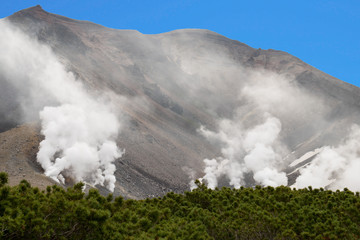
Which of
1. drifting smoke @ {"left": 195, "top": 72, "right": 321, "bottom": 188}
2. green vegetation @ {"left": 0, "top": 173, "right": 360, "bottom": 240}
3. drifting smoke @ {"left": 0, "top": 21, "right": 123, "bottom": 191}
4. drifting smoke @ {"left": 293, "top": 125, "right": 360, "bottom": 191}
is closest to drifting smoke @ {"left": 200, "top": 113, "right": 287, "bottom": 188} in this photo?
drifting smoke @ {"left": 195, "top": 72, "right": 321, "bottom": 188}

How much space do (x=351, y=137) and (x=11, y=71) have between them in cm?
11754

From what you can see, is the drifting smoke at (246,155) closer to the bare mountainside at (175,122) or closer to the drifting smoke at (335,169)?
the bare mountainside at (175,122)

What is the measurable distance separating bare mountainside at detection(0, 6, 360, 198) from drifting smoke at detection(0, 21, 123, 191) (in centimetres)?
96

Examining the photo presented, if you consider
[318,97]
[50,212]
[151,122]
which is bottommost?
[50,212]

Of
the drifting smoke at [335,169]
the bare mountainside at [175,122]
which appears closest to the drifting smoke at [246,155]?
the bare mountainside at [175,122]

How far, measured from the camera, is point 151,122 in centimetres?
13612

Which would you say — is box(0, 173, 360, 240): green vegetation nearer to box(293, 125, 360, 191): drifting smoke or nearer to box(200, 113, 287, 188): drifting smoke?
box(293, 125, 360, 191): drifting smoke

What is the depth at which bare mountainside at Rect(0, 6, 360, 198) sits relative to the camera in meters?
84.5

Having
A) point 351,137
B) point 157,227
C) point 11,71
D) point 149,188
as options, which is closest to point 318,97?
point 351,137

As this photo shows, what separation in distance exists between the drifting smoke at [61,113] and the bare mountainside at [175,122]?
96 centimetres

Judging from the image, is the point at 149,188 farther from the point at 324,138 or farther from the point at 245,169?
the point at 324,138

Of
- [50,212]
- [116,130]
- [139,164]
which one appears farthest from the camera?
[116,130]

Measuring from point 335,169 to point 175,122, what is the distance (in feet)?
211

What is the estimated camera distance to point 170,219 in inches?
1008
